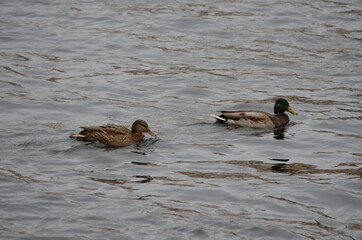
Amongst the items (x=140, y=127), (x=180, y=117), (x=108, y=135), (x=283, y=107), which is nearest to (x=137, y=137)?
(x=140, y=127)

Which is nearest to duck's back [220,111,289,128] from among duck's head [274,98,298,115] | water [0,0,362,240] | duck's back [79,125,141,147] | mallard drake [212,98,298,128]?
mallard drake [212,98,298,128]

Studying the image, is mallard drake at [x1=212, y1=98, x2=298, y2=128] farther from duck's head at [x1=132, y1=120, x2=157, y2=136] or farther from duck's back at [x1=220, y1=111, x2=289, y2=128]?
duck's head at [x1=132, y1=120, x2=157, y2=136]

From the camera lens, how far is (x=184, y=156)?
1381 cm

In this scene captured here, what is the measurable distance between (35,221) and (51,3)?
67.2 feet

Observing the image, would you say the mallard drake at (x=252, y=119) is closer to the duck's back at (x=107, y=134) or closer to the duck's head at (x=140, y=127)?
the duck's head at (x=140, y=127)

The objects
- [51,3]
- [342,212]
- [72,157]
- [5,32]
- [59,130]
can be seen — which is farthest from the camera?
[51,3]

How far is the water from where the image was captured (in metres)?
10.6

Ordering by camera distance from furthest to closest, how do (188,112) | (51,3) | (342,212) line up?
(51,3), (188,112), (342,212)

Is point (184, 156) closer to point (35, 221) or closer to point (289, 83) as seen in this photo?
point (35, 221)

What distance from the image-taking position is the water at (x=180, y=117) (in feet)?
34.7

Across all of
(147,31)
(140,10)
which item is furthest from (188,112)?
(140,10)

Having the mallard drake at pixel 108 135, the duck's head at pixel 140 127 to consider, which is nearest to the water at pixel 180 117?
the mallard drake at pixel 108 135

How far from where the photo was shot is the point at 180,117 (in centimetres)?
1689

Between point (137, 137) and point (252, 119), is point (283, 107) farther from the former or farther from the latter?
point (137, 137)
